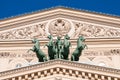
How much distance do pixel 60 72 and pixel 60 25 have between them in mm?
7406

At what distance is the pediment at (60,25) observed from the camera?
2459 cm

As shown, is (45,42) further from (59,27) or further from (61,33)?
(59,27)

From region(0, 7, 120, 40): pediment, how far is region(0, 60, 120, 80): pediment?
664cm

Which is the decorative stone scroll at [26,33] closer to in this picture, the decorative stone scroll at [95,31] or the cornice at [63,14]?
the cornice at [63,14]

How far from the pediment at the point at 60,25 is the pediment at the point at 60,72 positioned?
664cm

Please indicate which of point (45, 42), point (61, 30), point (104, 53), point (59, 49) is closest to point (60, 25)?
point (61, 30)

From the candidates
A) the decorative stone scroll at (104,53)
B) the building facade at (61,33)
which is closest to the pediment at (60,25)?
the building facade at (61,33)

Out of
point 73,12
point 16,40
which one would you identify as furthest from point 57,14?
point 16,40

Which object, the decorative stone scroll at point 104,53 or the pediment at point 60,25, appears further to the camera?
the pediment at point 60,25

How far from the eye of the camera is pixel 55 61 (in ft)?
58.9

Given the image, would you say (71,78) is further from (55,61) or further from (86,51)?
(86,51)

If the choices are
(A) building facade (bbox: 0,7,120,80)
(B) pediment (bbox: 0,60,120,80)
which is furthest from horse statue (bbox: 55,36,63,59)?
(A) building facade (bbox: 0,7,120,80)

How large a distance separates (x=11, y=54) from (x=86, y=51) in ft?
11.1

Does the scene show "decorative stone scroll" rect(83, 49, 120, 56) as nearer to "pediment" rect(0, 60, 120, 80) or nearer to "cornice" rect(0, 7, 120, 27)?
"cornice" rect(0, 7, 120, 27)
